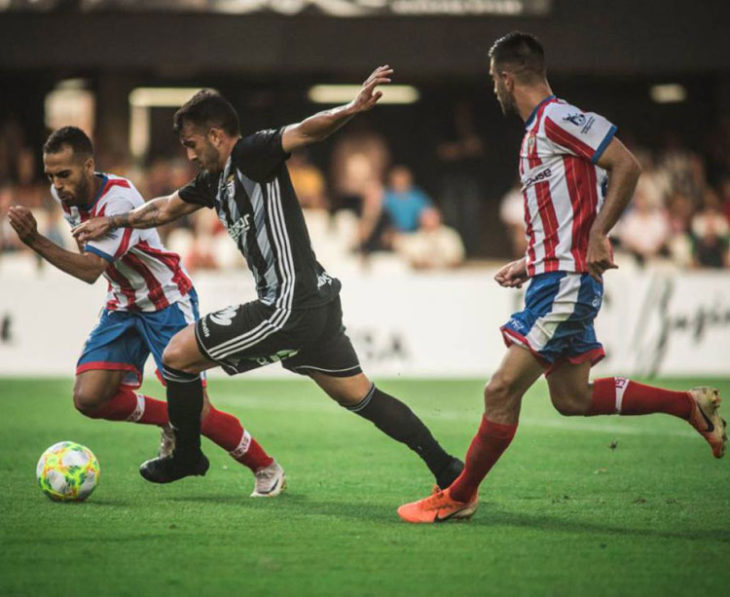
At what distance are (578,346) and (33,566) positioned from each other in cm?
249

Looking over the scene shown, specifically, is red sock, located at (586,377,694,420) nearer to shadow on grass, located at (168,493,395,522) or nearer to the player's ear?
shadow on grass, located at (168,493,395,522)

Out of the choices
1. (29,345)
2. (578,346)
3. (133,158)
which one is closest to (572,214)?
(578,346)

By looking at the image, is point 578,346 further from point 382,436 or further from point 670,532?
point 382,436

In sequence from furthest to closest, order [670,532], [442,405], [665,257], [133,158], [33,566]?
[133,158], [665,257], [442,405], [670,532], [33,566]

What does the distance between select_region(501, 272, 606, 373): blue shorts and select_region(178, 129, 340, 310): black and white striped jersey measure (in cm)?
95

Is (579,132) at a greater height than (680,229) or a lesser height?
lesser

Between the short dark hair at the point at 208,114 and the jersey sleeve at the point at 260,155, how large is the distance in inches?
4.6

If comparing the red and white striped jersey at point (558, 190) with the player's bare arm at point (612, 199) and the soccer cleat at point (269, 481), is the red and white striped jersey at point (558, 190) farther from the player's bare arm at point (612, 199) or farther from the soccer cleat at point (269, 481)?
the soccer cleat at point (269, 481)

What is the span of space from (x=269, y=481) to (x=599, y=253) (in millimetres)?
2185

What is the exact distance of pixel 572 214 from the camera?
5539 millimetres

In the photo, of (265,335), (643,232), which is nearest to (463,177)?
(643,232)

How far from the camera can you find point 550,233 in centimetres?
557

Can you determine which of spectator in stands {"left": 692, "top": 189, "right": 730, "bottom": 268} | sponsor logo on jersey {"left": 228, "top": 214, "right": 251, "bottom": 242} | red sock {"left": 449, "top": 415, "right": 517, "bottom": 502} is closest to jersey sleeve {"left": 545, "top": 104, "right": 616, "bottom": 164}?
red sock {"left": 449, "top": 415, "right": 517, "bottom": 502}

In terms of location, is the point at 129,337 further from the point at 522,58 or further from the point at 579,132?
the point at 579,132
